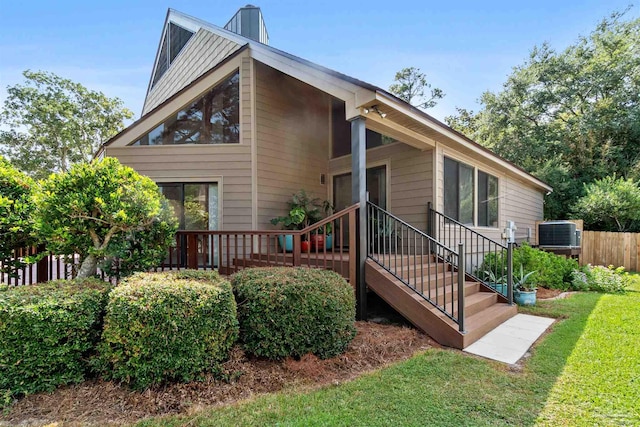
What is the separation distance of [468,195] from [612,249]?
7645 mm

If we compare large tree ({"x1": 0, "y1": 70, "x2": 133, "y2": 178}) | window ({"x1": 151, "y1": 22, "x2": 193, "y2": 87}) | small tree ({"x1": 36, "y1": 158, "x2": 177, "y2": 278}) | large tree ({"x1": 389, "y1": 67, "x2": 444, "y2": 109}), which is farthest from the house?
large tree ({"x1": 0, "y1": 70, "x2": 133, "y2": 178})

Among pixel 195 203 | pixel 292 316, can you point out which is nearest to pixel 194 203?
pixel 195 203

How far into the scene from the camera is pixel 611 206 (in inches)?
470

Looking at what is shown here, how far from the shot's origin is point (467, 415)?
245 cm

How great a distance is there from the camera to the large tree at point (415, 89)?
71.0 ft

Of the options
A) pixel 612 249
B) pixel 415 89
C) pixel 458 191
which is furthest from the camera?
pixel 415 89

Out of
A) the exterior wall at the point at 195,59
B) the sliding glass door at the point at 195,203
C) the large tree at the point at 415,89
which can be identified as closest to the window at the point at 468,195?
the sliding glass door at the point at 195,203

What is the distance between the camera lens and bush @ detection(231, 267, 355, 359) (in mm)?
3252

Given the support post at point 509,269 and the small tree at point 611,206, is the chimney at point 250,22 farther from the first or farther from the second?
the small tree at point 611,206

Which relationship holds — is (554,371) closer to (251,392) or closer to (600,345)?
(600,345)

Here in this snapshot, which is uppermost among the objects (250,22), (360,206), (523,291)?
(250,22)

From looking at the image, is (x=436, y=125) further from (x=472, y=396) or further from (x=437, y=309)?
(x=472, y=396)

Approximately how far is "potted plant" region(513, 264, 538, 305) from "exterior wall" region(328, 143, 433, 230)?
212 cm

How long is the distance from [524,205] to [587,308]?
19.3 ft
